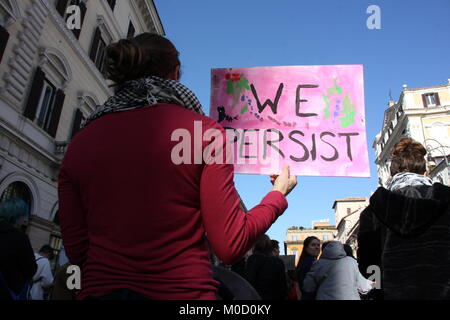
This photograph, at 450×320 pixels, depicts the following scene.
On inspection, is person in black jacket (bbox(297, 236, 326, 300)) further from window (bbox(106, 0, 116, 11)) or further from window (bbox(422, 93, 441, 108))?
window (bbox(422, 93, 441, 108))

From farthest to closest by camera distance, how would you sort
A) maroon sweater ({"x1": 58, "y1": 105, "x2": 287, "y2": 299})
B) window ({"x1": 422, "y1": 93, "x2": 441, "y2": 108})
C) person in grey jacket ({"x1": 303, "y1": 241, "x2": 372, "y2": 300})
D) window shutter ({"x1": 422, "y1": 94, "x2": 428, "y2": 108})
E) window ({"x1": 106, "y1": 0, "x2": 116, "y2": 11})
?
1. window shutter ({"x1": 422, "y1": 94, "x2": 428, "y2": 108})
2. window ({"x1": 422, "y1": 93, "x2": 441, "y2": 108})
3. window ({"x1": 106, "y1": 0, "x2": 116, "y2": 11})
4. person in grey jacket ({"x1": 303, "y1": 241, "x2": 372, "y2": 300})
5. maroon sweater ({"x1": 58, "y1": 105, "x2": 287, "y2": 299})

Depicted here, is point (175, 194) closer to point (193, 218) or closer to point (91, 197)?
point (193, 218)

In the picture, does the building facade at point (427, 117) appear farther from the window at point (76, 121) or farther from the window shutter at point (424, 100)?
the window at point (76, 121)

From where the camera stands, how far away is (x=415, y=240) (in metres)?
2.20

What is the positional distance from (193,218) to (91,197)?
1.04 ft

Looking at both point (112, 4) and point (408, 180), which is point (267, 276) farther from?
point (112, 4)

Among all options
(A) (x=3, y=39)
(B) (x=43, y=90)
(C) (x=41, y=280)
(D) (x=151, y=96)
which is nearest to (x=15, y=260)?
(C) (x=41, y=280)

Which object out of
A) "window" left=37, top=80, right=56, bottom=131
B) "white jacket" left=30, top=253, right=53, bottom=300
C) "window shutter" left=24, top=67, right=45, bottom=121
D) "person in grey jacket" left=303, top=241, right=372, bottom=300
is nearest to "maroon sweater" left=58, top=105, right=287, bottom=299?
"person in grey jacket" left=303, top=241, right=372, bottom=300

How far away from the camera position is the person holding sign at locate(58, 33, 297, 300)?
931mm

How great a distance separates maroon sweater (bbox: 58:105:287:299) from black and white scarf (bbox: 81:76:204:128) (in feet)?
0.11

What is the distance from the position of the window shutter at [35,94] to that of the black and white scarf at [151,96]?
1154cm

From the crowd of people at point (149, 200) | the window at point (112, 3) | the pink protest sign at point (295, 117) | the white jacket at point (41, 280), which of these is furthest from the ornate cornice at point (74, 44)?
the crowd of people at point (149, 200)

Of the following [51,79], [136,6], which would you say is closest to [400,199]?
[51,79]

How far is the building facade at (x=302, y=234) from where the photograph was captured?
263 feet
